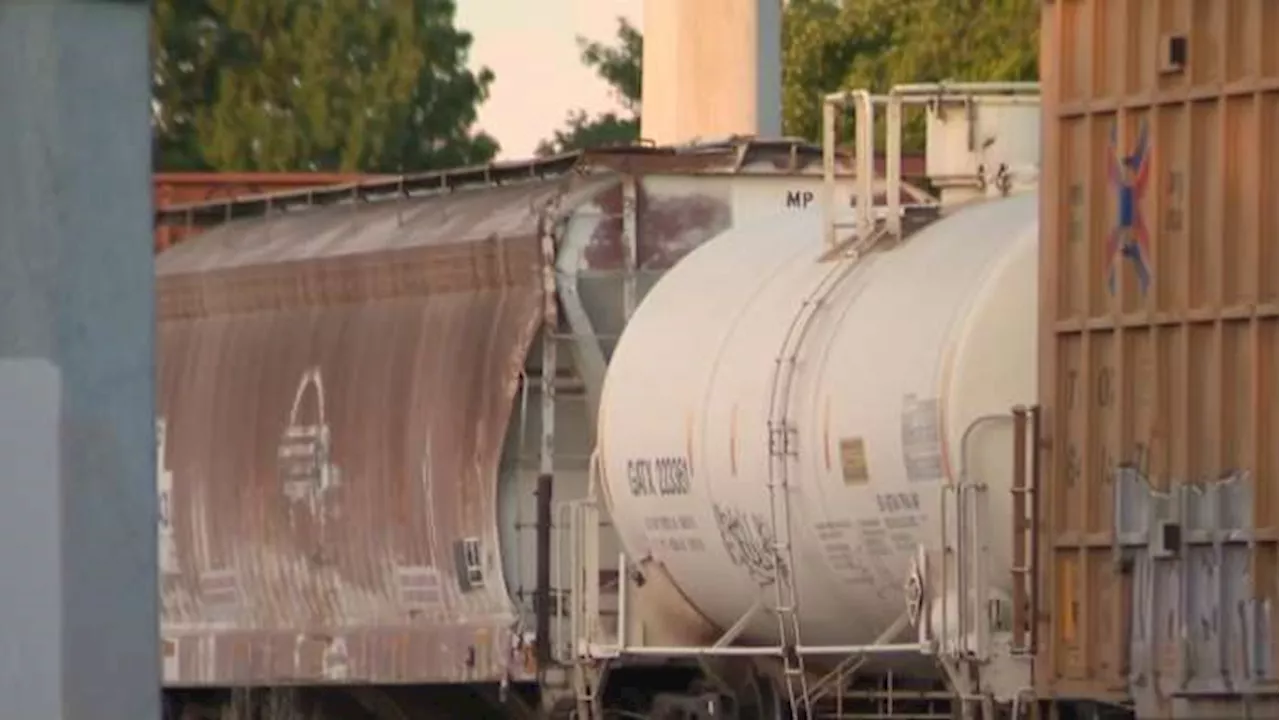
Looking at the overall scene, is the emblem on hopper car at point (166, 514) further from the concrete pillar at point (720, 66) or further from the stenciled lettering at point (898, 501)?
the concrete pillar at point (720, 66)

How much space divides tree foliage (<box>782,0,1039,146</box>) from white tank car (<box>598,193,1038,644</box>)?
27515 millimetres

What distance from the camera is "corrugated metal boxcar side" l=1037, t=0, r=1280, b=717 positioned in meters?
13.1

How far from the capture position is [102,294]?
966 centimetres

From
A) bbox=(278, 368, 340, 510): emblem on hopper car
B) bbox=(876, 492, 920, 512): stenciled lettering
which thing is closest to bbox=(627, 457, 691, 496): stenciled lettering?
bbox=(876, 492, 920, 512): stenciled lettering

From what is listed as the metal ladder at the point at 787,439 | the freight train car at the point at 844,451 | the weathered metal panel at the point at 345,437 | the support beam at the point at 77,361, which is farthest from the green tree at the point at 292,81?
the support beam at the point at 77,361

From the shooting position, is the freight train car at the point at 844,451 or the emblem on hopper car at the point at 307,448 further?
the emblem on hopper car at the point at 307,448

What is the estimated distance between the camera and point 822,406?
15.8 metres

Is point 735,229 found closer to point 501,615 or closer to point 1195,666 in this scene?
point 501,615

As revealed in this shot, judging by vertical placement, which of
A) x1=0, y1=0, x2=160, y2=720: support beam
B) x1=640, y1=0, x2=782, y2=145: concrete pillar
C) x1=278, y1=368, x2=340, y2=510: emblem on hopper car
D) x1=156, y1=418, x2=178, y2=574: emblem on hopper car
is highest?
x1=640, y1=0, x2=782, y2=145: concrete pillar

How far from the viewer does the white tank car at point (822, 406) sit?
48.7 feet

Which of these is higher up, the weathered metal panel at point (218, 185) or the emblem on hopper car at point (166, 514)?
the weathered metal panel at point (218, 185)

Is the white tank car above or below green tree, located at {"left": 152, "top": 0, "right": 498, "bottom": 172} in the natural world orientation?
below

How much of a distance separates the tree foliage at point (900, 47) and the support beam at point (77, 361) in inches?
1401

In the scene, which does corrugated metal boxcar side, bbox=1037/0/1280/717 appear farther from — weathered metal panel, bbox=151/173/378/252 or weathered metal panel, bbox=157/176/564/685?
weathered metal panel, bbox=151/173/378/252
